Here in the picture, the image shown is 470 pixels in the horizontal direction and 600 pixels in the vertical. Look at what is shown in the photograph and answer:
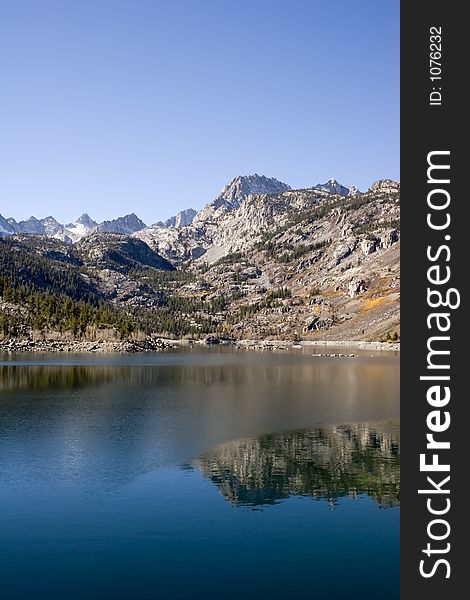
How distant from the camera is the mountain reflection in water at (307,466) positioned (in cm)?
5306

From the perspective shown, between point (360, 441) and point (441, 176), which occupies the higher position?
point (441, 176)

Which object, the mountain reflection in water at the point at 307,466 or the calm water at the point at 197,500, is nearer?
the calm water at the point at 197,500

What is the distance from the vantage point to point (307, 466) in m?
61.8

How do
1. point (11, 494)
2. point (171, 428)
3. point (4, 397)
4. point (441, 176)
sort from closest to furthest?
1. point (441, 176)
2. point (11, 494)
3. point (171, 428)
4. point (4, 397)

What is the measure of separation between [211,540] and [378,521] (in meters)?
13.9

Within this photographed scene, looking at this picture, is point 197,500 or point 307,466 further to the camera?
point 307,466

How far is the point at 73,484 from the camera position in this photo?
175ft

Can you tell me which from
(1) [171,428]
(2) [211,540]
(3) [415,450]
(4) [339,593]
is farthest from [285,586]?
(1) [171,428]

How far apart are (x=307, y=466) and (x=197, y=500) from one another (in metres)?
15.9

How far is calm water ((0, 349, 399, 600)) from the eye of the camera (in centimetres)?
3547

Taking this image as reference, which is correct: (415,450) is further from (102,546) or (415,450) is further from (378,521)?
(102,546)

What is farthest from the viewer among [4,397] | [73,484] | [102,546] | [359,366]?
[359,366]

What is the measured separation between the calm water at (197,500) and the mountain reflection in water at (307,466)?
0.64ft

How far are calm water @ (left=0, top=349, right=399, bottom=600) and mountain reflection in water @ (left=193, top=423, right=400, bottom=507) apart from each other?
194 millimetres
